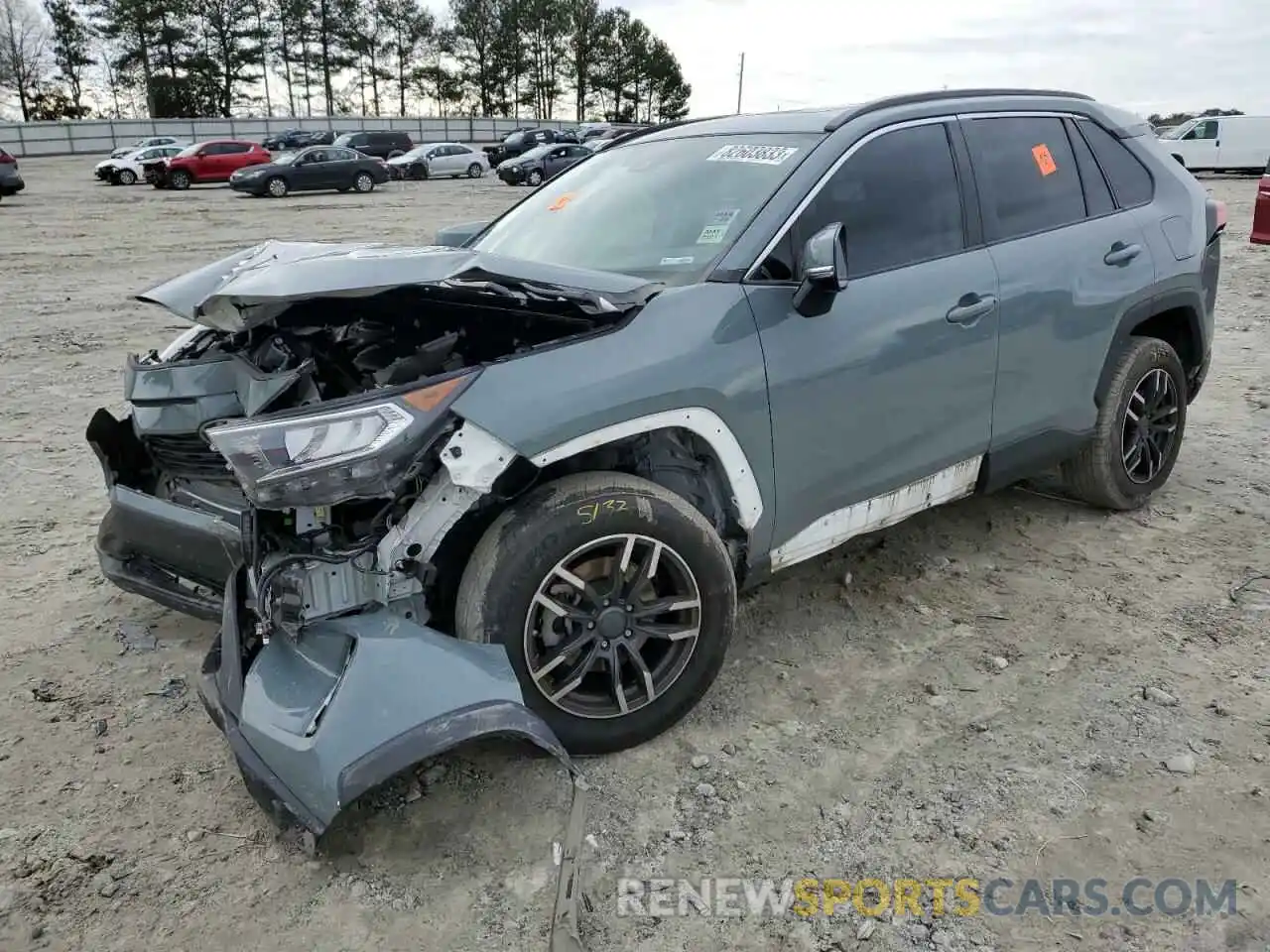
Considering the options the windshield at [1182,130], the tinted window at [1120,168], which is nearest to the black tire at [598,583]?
the tinted window at [1120,168]

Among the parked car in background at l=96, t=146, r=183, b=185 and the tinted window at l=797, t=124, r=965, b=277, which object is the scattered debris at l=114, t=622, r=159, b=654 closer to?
the tinted window at l=797, t=124, r=965, b=277

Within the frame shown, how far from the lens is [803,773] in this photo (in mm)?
2775

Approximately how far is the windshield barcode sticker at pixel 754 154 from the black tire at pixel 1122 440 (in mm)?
1830

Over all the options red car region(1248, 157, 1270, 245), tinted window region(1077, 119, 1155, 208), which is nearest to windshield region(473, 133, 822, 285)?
tinted window region(1077, 119, 1155, 208)

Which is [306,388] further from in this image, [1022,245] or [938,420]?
[1022,245]

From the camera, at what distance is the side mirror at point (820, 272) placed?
109 inches

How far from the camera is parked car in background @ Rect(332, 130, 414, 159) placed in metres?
37.2

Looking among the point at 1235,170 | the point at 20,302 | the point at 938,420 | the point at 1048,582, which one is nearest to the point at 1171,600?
the point at 1048,582

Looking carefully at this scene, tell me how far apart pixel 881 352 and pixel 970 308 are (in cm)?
49

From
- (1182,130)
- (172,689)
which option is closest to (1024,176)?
(172,689)

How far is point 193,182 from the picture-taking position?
98.8 ft

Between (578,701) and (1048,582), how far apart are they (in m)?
2.19

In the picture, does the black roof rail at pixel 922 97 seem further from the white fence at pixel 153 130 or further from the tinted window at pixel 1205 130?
the white fence at pixel 153 130

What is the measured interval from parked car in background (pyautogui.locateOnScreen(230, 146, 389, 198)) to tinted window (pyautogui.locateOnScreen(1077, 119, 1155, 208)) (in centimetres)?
2628
